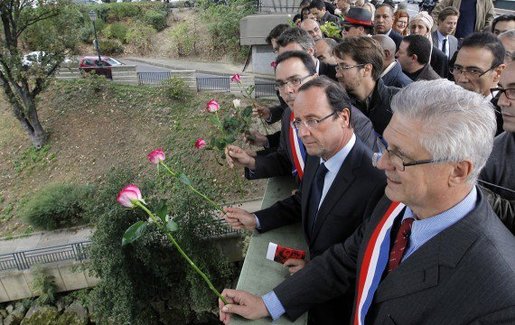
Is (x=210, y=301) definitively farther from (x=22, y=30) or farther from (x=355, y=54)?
(x=22, y=30)

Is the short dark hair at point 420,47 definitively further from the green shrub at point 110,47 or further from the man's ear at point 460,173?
the green shrub at point 110,47

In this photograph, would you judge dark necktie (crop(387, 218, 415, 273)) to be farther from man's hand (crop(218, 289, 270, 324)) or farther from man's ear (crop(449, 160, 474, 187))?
man's hand (crop(218, 289, 270, 324))

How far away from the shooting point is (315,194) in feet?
7.57

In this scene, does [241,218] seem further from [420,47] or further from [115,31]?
[115,31]

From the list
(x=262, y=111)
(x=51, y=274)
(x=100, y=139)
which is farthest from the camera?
(x=100, y=139)

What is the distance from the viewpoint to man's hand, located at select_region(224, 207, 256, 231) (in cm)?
256

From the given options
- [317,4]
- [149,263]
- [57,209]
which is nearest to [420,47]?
[317,4]

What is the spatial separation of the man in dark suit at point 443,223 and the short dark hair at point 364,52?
1834 mm

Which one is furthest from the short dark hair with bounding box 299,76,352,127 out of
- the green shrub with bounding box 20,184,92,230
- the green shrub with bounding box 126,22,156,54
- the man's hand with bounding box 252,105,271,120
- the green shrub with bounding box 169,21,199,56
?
the green shrub with bounding box 126,22,156,54

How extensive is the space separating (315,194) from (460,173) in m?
1.05

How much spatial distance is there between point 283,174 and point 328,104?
1218mm

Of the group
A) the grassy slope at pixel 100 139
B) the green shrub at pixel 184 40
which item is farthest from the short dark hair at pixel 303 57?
the green shrub at pixel 184 40

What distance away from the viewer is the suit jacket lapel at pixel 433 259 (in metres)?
1.31

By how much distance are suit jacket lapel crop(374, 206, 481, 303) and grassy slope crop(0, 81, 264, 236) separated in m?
9.31
